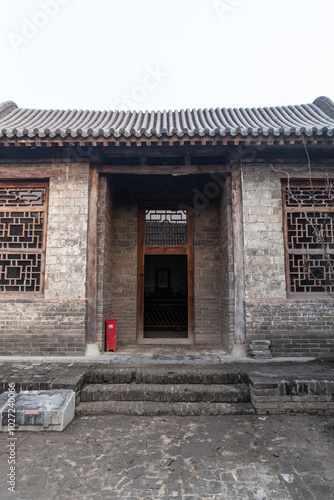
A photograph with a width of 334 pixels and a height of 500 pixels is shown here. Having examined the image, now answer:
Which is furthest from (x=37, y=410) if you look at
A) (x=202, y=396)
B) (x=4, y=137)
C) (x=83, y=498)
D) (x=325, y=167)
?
(x=325, y=167)

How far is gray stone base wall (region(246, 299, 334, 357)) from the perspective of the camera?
17.9 ft

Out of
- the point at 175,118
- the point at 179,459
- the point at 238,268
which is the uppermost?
the point at 175,118

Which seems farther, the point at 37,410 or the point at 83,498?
the point at 37,410

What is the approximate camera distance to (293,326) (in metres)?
5.50

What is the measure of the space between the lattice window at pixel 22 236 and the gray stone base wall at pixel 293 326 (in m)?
3.83

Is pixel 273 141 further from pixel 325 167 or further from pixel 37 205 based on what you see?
pixel 37 205

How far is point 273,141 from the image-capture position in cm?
515

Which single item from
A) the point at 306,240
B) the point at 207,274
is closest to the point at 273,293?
the point at 306,240

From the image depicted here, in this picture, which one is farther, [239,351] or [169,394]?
[239,351]

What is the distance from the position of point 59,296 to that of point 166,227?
9.22 ft

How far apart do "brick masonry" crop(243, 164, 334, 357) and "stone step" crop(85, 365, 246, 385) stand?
108 cm

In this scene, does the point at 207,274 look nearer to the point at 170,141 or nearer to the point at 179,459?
the point at 170,141

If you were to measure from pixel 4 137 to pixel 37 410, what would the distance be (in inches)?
161

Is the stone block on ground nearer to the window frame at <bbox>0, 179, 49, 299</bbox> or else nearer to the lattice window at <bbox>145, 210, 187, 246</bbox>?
the window frame at <bbox>0, 179, 49, 299</bbox>
